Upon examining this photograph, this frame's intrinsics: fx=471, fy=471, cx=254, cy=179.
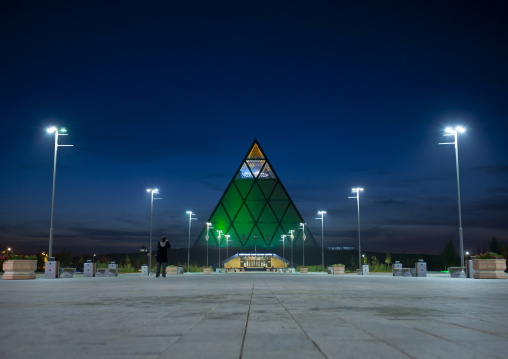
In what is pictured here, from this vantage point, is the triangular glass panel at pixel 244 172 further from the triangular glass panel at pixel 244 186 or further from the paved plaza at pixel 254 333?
A: the paved plaza at pixel 254 333

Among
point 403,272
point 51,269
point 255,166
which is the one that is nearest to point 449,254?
point 255,166

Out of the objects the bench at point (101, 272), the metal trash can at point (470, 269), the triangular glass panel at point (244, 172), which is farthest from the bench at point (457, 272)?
the triangular glass panel at point (244, 172)

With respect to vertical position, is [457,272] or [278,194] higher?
[278,194]

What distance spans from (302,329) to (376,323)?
80 centimetres

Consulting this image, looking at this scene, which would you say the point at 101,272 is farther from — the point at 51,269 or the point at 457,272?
the point at 457,272

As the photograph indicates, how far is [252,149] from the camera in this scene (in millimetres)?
82812

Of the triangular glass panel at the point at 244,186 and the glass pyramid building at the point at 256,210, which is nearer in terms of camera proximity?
the triangular glass panel at the point at 244,186

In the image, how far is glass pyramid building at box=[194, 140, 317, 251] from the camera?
81.3 meters

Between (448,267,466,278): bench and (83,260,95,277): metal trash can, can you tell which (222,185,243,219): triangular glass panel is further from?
(448,267,466,278): bench

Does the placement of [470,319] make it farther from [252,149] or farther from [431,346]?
[252,149]

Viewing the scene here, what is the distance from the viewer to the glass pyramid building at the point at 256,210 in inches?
3201

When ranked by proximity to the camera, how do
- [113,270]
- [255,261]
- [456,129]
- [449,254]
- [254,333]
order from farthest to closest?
1. [449,254]
2. [255,261]
3. [113,270]
4. [456,129]
5. [254,333]

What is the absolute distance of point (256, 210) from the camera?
269 ft

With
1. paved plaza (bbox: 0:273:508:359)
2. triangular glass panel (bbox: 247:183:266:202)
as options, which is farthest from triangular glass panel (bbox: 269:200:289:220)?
paved plaza (bbox: 0:273:508:359)
